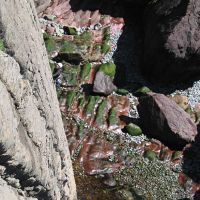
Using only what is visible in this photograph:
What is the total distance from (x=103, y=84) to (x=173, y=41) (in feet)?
6.29

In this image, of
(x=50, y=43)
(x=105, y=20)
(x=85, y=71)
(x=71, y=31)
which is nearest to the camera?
(x=85, y=71)

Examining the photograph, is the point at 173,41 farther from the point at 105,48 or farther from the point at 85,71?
the point at 85,71

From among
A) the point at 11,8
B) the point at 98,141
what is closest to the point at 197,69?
the point at 98,141

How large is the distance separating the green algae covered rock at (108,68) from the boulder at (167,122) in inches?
46.8

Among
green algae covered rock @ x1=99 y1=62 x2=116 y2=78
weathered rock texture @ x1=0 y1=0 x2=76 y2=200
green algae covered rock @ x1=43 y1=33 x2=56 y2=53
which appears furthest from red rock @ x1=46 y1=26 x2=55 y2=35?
weathered rock texture @ x1=0 y1=0 x2=76 y2=200

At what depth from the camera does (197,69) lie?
Answer: 36.2ft

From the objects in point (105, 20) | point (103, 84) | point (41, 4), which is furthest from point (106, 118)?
point (41, 4)

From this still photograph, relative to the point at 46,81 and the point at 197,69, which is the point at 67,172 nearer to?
the point at 46,81

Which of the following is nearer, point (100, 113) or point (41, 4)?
point (100, 113)

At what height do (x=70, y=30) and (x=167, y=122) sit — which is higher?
(x=70, y=30)

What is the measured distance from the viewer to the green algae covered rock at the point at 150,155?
9.88 meters

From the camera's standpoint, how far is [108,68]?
36.2 ft

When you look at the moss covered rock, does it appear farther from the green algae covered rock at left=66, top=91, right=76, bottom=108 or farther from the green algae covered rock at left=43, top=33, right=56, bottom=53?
the green algae covered rock at left=66, top=91, right=76, bottom=108

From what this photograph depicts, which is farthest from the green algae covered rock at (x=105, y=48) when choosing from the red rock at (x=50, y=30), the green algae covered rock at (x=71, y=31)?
the red rock at (x=50, y=30)
